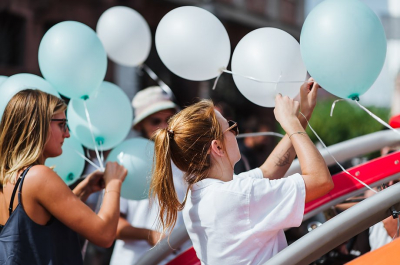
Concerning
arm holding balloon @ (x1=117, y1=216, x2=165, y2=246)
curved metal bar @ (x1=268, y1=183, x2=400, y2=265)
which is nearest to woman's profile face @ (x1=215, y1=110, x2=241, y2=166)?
curved metal bar @ (x1=268, y1=183, x2=400, y2=265)

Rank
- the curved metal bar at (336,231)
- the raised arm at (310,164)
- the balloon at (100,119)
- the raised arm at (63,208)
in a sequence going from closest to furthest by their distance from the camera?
the curved metal bar at (336,231)
the raised arm at (310,164)
the raised arm at (63,208)
the balloon at (100,119)

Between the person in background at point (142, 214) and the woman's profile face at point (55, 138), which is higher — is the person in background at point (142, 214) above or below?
below

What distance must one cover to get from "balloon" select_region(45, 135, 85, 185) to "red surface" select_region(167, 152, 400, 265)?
0.66 metres

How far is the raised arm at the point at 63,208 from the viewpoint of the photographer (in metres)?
1.89

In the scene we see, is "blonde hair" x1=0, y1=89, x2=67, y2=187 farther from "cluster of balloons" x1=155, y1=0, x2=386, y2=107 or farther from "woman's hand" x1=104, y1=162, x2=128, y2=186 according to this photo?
"cluster of balloons" x1=155, y1=0, x2=386, y2=107

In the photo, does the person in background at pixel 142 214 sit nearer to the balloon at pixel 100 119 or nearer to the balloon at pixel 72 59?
the balloon at pixel 100 119

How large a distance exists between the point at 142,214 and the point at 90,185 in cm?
47

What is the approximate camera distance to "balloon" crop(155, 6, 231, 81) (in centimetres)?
223

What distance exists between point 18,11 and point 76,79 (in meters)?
6.85

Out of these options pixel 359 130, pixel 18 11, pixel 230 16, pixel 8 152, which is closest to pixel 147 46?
pixel 8 152

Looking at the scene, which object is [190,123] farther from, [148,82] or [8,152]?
[148,82]

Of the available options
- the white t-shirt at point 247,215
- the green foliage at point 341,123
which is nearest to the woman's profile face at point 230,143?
the white t-shirt at point 247,215

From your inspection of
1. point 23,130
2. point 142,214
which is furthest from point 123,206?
point 23,130

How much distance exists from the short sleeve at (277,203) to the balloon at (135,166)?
2.60 ft
